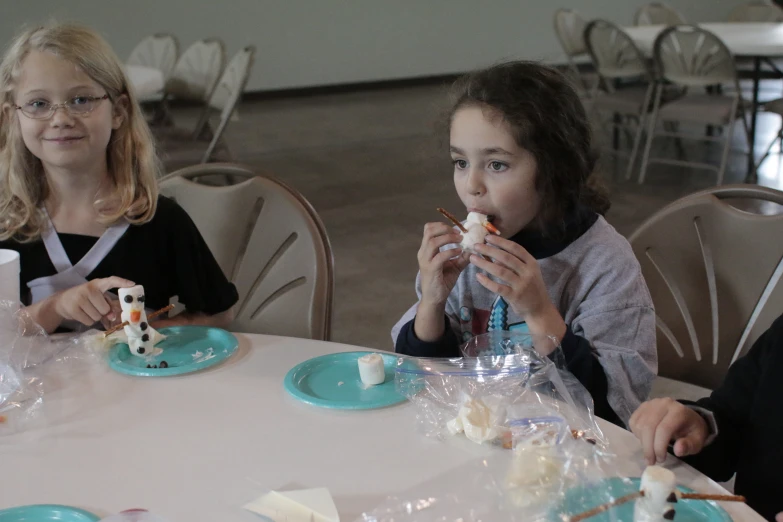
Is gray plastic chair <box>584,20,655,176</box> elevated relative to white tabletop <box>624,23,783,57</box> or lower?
lower

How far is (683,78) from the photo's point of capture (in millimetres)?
4809

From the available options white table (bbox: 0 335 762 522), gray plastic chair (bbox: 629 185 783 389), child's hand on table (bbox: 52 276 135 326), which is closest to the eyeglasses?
child's hand on table (bbox: 52 276 135 326)

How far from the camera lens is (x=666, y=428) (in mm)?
892

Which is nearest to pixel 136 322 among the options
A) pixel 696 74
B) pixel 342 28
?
pixel 696 74

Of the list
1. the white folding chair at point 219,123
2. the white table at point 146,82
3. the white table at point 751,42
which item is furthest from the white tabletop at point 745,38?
the white table at point 146,82

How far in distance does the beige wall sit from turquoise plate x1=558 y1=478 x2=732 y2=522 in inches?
247

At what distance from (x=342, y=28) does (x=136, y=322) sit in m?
7.65

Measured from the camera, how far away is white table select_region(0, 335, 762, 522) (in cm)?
84

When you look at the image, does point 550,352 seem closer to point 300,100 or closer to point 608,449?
point 608,449

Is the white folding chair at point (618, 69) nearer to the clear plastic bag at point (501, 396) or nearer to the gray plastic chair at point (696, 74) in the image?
the gray plastic chair at point (696, 74)

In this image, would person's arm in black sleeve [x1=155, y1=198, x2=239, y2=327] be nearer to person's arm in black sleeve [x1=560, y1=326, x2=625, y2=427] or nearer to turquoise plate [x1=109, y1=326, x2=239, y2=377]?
turquoise plate [x1=109, y1=326, x2=239, y2=377]

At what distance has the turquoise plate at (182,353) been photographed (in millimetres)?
1132

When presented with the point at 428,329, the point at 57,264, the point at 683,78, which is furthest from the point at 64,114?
the point at 683,78

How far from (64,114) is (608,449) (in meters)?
1.17
